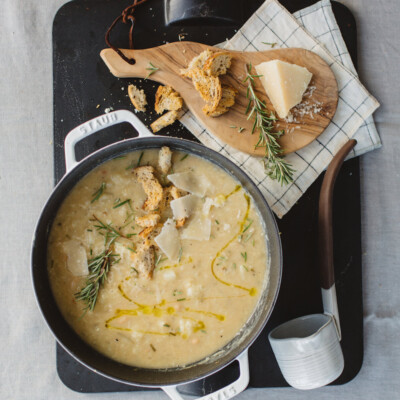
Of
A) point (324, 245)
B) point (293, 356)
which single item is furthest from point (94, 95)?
point (293, 356)

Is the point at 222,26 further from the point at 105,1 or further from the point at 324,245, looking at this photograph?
the point at 324,245

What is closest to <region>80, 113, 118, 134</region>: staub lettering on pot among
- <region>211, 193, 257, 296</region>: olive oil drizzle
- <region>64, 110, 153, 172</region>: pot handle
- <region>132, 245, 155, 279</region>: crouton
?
<region>64, 110, 153, 172</region>: pot handle

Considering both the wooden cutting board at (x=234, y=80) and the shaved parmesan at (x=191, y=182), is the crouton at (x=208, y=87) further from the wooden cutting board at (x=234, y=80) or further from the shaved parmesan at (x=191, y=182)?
the shaved parmesan at (x=191, y=182)

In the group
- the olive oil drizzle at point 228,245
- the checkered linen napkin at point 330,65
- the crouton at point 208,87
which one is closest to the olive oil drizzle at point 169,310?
the olive oil drizzle at point 228,245

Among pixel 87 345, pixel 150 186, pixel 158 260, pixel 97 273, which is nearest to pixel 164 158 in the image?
pixel 150 186

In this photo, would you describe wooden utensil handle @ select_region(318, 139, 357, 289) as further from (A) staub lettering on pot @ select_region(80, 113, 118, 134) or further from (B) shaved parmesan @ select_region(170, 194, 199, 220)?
(A) staub lettering on pot @ select_region(80, 113, 118, 134)

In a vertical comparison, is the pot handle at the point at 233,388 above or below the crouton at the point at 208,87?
below
